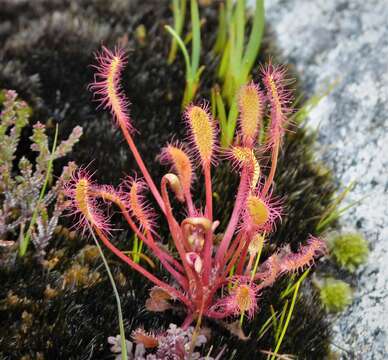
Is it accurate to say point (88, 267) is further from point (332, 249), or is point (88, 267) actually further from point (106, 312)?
point (332, 249)

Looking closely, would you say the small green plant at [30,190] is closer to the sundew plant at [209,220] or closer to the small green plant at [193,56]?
the sundew plant at [209,220]

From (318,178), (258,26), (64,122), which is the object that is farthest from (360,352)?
(64,122)

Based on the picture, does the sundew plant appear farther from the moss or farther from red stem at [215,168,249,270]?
the moss

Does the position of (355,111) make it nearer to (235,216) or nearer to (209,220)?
(235,216)

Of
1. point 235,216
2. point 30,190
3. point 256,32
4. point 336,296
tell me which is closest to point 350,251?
point 336,296

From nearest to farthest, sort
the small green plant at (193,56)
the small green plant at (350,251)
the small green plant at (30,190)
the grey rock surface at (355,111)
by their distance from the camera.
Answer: the small green plant at (30,190) < the grey rock surface at (355,111) < the small green plant at (350,251) < the small green plant at (193,56)

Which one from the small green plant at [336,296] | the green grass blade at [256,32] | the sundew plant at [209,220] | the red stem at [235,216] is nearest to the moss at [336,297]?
the small green plant at [336,296]

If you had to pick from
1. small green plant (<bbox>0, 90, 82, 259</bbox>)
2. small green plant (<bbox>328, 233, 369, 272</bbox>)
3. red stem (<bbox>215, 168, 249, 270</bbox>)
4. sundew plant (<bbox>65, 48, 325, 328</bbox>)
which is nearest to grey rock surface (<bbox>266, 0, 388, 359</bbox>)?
small green plant (<bbox>328, 233, 369, 272</bbox>)
